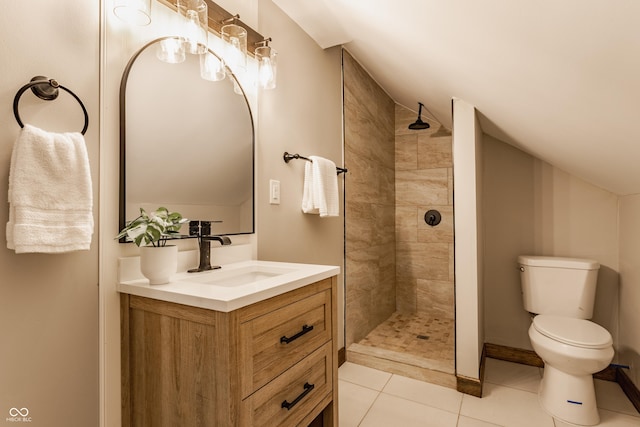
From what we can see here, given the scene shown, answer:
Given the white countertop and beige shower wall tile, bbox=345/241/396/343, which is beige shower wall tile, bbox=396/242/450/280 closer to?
beige shower wall tile, bbox=345/241/396/343

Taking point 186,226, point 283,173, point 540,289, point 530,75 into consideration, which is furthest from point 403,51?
point 540,289

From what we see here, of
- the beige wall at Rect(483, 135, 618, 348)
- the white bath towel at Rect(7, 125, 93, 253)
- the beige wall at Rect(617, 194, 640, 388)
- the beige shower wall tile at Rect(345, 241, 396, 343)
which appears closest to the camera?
the white bath towel at Rect(7, 125, 93, 253)

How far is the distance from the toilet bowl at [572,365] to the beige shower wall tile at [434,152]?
1691mm

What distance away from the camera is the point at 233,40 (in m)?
1.41

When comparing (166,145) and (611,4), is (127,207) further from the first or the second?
(611,4)

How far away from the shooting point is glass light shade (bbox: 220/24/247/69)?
4.60 feet

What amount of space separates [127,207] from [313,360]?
843 millimetres

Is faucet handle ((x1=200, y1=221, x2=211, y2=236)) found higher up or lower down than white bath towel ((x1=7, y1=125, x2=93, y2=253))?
lower down

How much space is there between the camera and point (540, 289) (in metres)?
2.17

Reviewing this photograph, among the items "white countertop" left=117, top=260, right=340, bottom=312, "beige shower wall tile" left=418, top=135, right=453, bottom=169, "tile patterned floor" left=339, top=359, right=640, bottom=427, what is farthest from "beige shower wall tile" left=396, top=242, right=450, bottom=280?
"white countertop" left=117, top=260, right=340, bottom=312

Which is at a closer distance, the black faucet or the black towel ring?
the black towel ring

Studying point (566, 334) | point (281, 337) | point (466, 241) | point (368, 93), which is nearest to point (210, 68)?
point (281, 337)

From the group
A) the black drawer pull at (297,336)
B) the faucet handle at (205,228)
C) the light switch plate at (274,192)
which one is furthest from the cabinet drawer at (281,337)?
the light switch plate at (274,192)

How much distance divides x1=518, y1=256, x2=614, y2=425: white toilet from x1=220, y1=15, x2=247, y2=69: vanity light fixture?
7.10 ft
